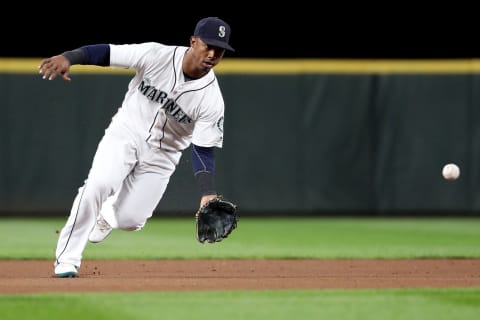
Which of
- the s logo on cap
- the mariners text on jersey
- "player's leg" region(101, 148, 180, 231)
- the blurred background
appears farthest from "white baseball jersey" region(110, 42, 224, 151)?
the blurred background

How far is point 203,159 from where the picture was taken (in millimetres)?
6414

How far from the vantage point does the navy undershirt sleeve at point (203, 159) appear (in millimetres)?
6391

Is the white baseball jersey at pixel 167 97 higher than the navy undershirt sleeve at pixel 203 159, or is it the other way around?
the white baseball jersey at pixel 167 97

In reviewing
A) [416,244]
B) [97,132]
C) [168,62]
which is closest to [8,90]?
[97,132]

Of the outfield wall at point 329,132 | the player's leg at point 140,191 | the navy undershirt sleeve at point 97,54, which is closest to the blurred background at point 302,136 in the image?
the outfield wall at point 329,132

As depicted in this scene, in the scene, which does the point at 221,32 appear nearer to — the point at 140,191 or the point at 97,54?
the point at 97,54

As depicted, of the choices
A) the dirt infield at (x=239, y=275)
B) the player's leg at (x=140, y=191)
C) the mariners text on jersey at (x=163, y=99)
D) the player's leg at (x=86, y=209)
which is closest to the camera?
the dirt infield at (x=239, y=275)

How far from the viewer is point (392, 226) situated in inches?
458

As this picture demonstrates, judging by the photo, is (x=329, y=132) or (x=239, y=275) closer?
(x=239, y=275)

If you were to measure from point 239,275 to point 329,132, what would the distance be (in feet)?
19.8

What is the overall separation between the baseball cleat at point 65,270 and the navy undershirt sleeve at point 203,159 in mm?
883

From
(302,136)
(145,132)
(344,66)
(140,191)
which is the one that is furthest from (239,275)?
(344,66)

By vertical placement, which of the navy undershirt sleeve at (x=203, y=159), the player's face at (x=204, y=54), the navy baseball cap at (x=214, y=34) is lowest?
the navy undershirt sleeve at (x=203, y=159)

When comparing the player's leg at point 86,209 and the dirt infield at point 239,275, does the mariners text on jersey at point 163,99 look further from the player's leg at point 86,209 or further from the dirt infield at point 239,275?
→ the dirt infield at point 239,275
